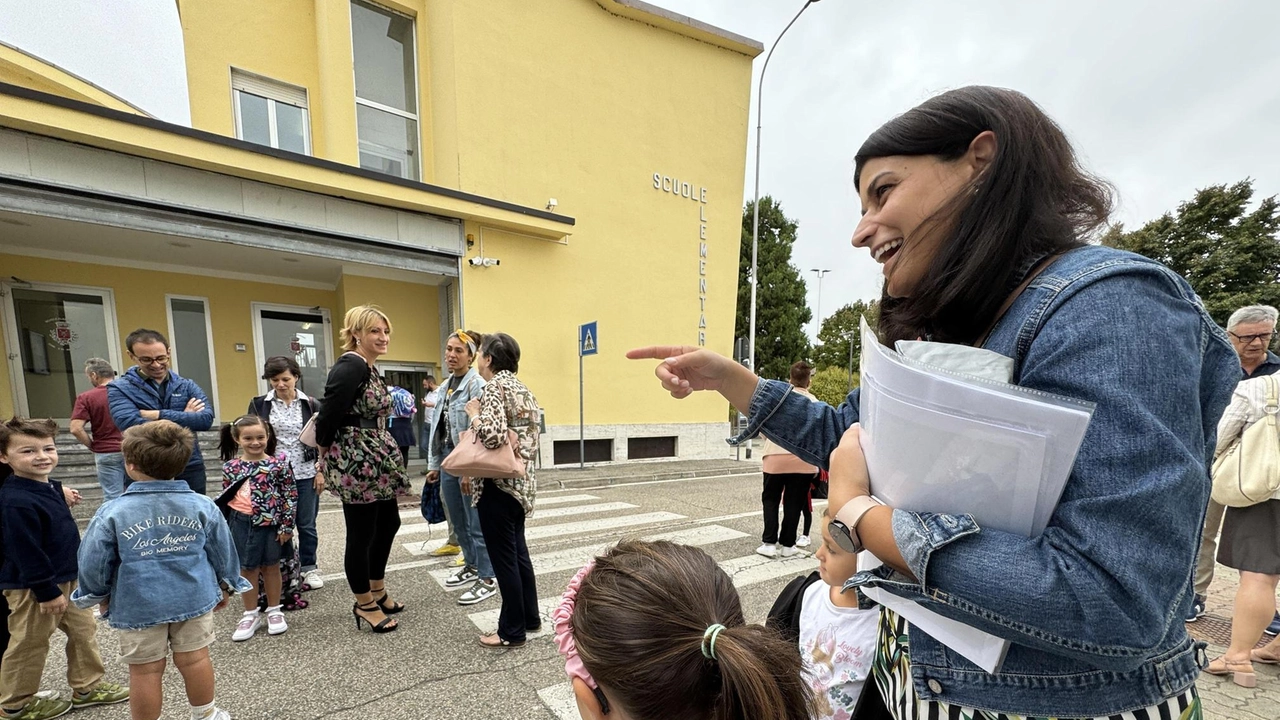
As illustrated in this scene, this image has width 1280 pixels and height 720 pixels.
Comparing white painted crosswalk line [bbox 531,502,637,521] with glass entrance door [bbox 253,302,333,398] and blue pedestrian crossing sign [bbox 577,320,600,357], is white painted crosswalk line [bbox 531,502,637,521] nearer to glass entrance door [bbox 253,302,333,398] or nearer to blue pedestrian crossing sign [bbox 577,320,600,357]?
blue pedestrian crossing sign [bbox 577,320,600,357]

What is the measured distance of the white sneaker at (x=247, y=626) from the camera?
313 cm

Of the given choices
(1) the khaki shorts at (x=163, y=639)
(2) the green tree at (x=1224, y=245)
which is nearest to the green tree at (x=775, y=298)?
(2) the green tree at (x=1224, y=245)

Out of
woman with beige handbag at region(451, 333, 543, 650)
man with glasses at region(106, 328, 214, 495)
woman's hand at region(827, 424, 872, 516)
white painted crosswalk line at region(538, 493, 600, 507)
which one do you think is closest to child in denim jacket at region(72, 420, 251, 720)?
woman with beige handbag at region(451, 333, 543, 650)

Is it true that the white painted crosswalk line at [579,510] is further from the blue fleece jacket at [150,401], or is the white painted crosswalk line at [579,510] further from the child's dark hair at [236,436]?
the blue fleece jacket at [150,401]

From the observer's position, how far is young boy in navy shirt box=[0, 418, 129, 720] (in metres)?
2.33

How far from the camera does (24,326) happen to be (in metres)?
8.00

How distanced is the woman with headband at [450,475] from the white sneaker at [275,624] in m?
1.09

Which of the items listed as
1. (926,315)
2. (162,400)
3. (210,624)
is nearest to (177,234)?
(162,400)

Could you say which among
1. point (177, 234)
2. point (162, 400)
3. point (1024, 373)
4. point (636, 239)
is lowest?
point (162, 400)

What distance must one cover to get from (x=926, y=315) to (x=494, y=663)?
3.07m

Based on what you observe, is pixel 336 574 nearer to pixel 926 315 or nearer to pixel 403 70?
pixel 926 315

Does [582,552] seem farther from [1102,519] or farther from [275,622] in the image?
[1102,519]

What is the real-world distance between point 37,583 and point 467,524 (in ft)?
7.14

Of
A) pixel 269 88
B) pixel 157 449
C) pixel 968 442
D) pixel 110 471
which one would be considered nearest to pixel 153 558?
pixel 157 449
